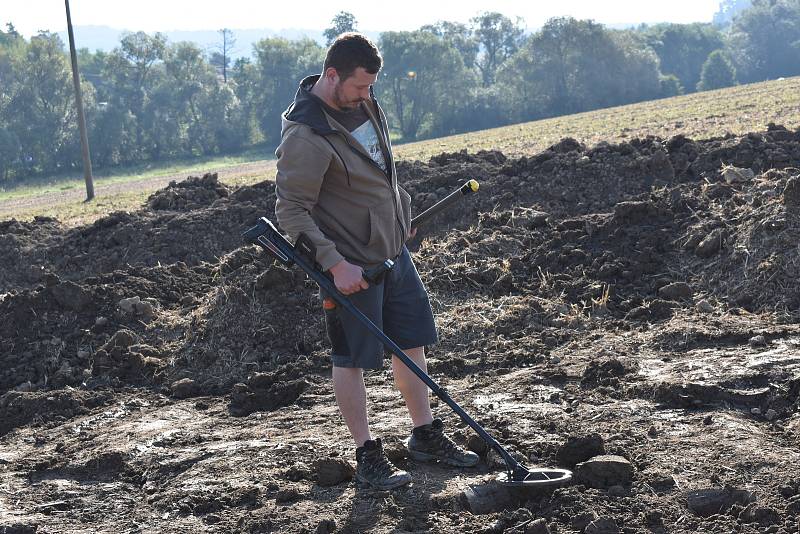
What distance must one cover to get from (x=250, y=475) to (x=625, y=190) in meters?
6.46

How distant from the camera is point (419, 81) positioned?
207 ft

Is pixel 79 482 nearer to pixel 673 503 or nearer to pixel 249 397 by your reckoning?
pixel 249 397

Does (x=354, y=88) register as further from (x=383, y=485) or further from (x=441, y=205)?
(x=383, y=485)

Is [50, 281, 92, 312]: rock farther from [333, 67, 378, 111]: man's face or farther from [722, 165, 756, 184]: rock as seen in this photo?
[722, 165, 756, 184]: rock

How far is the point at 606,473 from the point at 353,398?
1178 mm

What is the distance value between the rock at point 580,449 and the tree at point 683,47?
8305cm

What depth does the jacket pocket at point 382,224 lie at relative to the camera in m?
4.46

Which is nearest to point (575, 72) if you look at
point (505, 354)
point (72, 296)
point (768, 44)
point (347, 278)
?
point (768, 44)


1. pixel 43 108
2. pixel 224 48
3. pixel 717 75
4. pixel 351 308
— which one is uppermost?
pixel 224 48

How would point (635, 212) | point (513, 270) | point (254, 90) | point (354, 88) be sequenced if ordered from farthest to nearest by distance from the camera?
point (254, 90) < point (635, 212) < point (513, 270) < point (354, 88)

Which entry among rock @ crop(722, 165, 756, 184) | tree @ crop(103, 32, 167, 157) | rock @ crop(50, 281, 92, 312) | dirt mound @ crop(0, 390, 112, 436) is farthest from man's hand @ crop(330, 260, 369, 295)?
tree @ crop(103, 32, 167, 157)

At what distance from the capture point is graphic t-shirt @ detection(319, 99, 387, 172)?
14.3 feet

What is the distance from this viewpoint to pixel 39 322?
26.5 ft

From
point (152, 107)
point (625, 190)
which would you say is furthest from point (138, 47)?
point (625, 190)
